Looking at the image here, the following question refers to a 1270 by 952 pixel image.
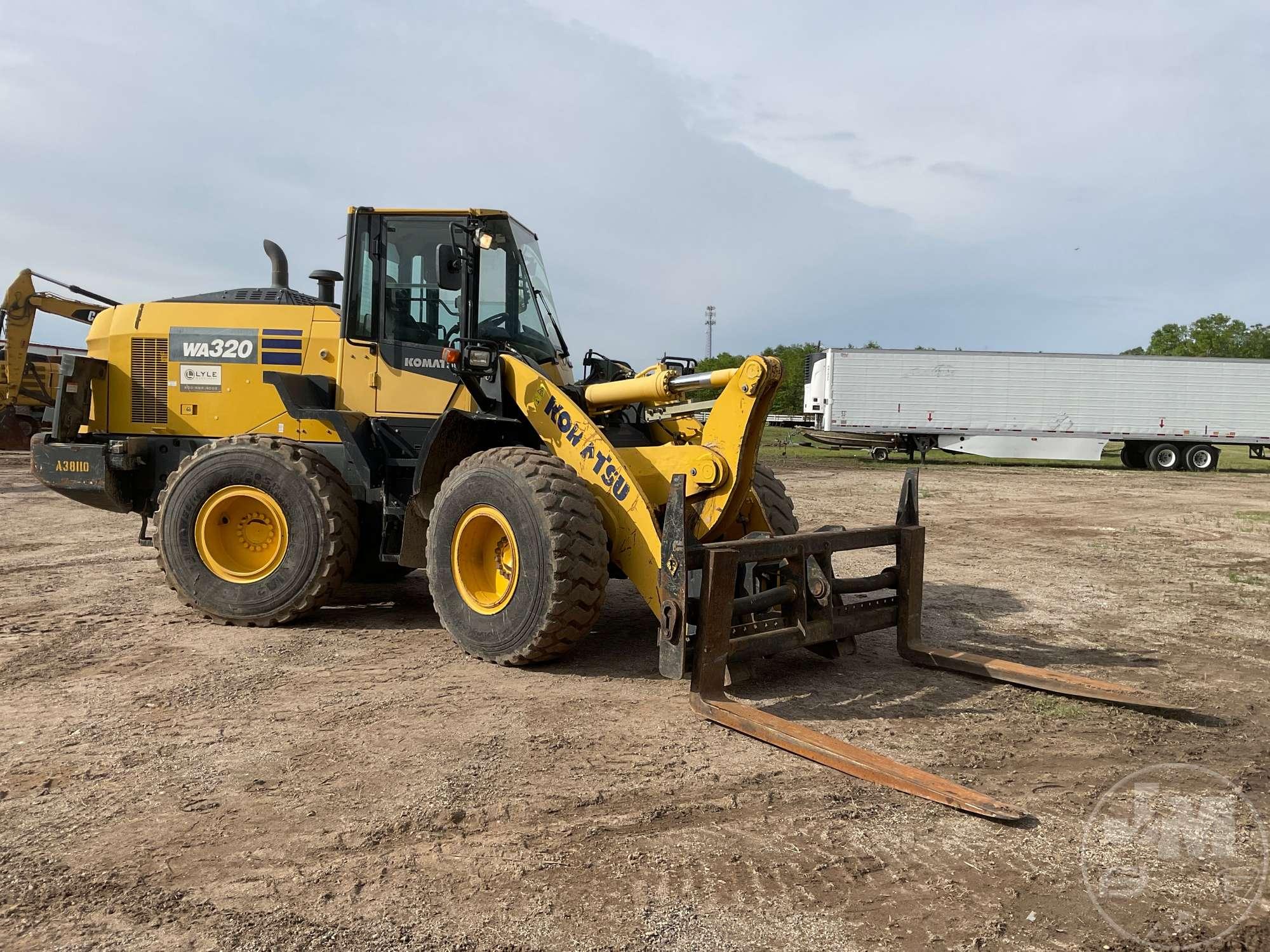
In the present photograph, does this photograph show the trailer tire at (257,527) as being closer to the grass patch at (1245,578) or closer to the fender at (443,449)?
the fender at (443,449)

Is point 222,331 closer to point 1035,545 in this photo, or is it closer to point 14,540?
point 14,540

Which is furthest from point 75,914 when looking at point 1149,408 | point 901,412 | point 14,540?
point 1149,408

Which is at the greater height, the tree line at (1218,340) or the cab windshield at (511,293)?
the tree line at (1218,340)

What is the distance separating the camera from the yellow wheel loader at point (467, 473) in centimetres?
485

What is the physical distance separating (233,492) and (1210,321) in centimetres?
8774

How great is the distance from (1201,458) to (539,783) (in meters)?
30.4

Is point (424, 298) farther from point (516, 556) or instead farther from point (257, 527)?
point (516, 556)

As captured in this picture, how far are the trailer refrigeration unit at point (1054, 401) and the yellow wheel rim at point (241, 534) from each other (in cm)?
2309

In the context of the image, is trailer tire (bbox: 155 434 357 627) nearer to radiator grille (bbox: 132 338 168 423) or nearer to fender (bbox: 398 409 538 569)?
fender (bbox: 398 409 538 569)

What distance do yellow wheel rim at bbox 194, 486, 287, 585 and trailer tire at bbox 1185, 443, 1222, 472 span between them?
29252mm

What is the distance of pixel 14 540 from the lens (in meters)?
10.4

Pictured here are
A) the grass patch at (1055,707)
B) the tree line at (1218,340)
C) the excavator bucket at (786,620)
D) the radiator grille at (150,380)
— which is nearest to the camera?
the excavator bucket at (786,620)

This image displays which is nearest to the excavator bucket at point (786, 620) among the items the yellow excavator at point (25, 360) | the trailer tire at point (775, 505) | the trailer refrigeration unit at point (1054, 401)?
the trailer tire at point (775, 505)

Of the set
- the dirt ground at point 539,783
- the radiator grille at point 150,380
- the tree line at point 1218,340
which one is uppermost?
the tree line at point 1218,340
